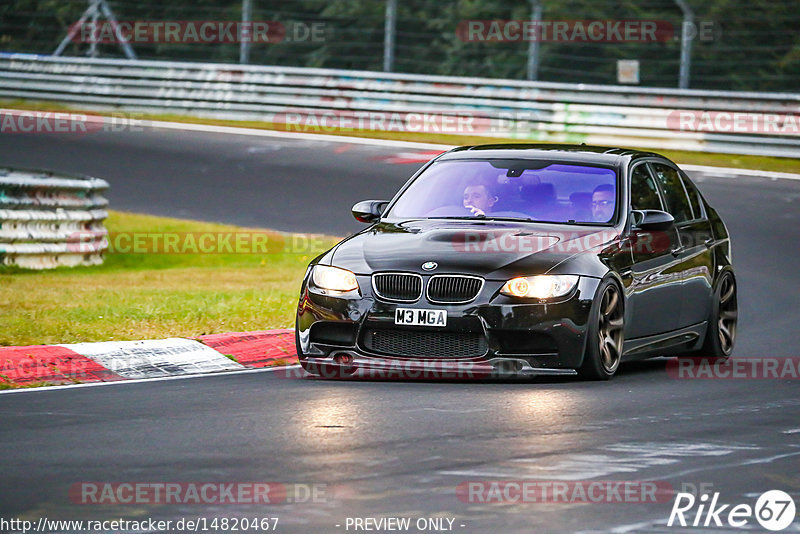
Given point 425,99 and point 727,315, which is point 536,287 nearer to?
point 727,315

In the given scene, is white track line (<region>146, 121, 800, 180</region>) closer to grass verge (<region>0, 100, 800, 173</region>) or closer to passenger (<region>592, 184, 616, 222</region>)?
grass verge (<region>0, 100, 800, 173</region>)

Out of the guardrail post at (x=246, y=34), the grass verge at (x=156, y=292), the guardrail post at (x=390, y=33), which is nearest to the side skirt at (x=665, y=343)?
the grass verge at (x=156, y=292)

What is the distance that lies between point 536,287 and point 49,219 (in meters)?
8.65

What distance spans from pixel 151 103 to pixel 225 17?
24.7 ft

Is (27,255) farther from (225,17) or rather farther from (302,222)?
(225,17)

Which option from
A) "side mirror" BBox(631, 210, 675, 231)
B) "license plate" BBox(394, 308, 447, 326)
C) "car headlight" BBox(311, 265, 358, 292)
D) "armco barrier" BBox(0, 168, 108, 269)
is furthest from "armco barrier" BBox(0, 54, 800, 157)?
"license plate" BBox(394, 308, 447, 326)

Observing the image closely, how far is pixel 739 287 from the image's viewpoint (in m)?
15.7

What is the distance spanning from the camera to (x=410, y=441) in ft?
25.7

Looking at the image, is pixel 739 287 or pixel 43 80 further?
pixel 43 80

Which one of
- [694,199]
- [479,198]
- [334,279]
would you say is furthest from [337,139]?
[334,279]

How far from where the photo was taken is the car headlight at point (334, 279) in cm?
984

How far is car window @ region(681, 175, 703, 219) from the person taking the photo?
1188cm

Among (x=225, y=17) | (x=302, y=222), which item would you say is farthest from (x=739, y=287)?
(x=225, y=17)

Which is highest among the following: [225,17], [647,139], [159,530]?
[225,17]
